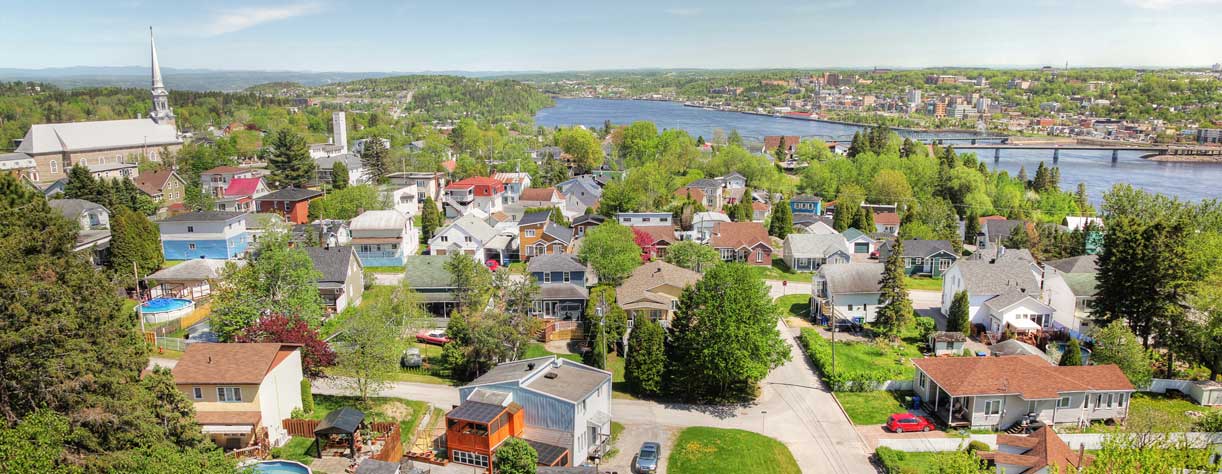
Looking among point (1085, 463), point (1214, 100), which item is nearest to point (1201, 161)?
point (1214, 100)

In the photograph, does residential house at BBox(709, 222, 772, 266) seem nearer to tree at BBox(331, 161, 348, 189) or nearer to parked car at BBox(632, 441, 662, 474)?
parked car at BBox(632, 441, 662, 474)

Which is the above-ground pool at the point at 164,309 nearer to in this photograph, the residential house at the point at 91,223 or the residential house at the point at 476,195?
the residential house at the point at 91,223

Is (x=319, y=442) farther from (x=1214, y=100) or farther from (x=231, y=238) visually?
(x=1214, y=100)

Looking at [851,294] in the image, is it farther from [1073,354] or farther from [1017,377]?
[1017,377]

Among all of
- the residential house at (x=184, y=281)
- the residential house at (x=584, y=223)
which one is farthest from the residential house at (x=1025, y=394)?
the residential house at (x=184, y=281)

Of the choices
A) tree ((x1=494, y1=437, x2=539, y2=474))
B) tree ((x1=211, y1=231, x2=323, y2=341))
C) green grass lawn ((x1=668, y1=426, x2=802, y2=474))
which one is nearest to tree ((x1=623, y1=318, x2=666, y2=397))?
green grass lawn ((x1=668, y1=426, x2=802, y2=474))

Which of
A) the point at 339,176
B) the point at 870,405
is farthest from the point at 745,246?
the point at 339,176
